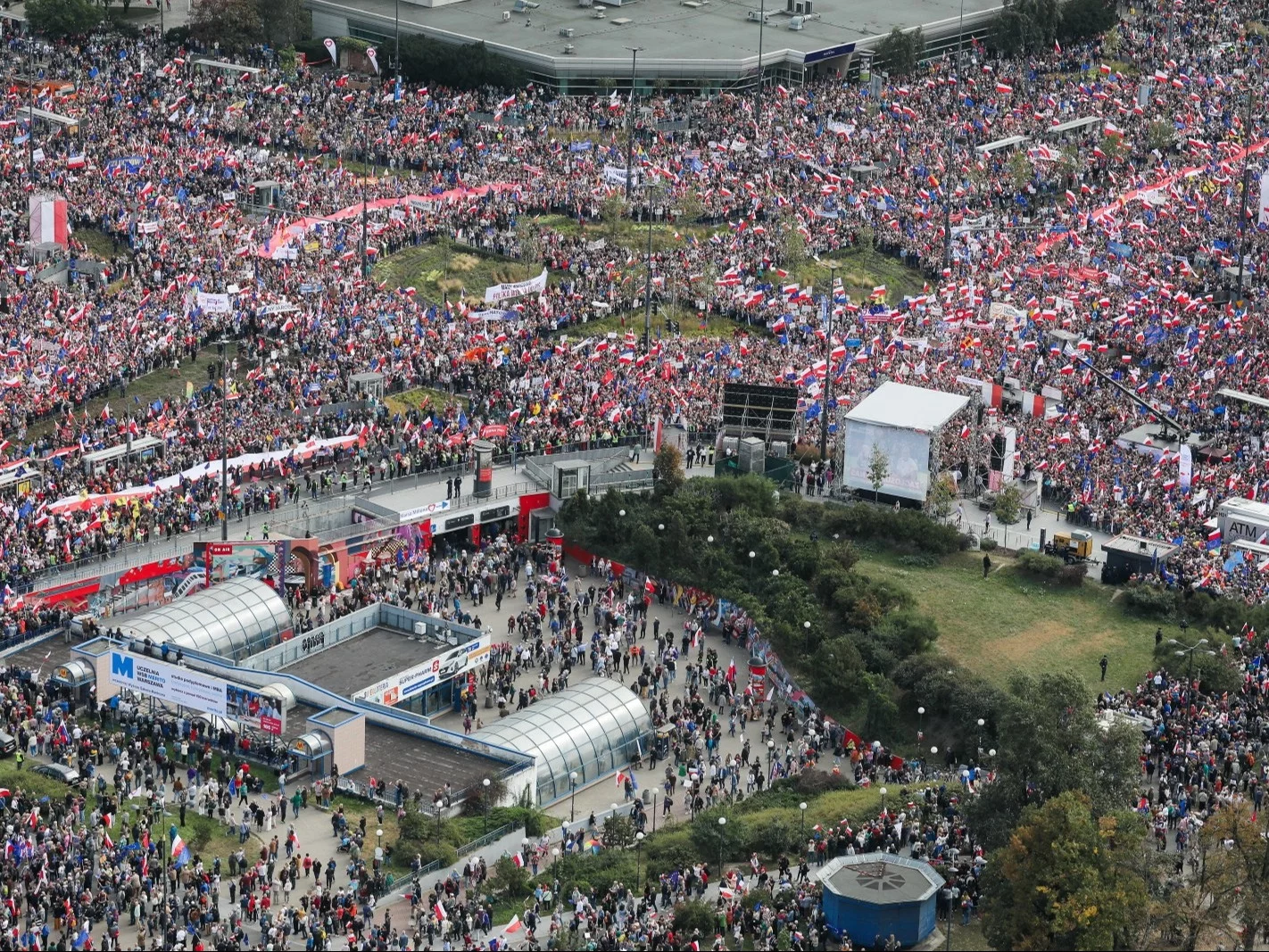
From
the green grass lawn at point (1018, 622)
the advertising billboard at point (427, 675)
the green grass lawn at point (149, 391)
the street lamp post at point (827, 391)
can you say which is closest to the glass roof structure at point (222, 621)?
the advertising billboard at point (427, 675)

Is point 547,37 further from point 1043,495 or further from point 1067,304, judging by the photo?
point 1043,495

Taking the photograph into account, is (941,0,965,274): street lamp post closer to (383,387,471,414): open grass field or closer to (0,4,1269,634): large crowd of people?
(0,4,1269,634): large crowd of people

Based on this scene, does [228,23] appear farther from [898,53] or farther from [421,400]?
[421,400]

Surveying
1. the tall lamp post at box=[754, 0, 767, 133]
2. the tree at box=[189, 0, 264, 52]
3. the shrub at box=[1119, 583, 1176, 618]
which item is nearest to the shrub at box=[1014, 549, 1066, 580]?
the shrub at box=[1119, 583, 1176, 618]

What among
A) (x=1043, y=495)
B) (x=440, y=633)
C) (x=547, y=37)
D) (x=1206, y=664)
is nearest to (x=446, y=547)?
(x=440, y=633)

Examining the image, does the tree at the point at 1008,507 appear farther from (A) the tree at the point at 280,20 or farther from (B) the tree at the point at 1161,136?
(A) the tree at the point at 280,20

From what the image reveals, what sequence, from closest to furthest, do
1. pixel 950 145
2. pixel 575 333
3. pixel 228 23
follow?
pixel 575 333
pixel 950 145
pixel 228 23

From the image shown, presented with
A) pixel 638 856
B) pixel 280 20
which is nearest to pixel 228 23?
pixel 280 20

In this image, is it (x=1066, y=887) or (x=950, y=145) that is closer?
(x=1066, y=887)
